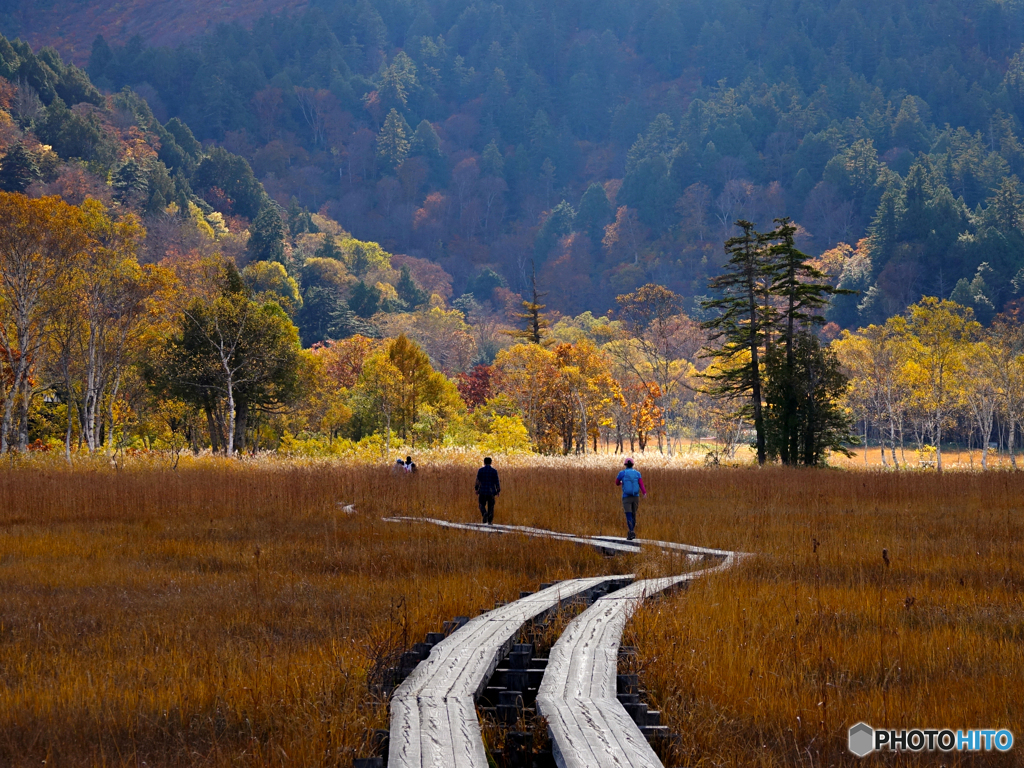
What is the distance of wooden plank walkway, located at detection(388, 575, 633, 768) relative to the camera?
176 inches

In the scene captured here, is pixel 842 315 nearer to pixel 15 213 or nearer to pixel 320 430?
pixel 320 430

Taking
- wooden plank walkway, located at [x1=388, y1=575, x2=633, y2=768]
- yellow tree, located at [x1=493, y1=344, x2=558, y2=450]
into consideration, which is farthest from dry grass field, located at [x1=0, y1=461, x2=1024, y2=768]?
yellow tree, located at [x1=493, y1=344, x2=558, y2=450]

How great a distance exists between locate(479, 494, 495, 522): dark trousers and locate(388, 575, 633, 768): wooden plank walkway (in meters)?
7.96

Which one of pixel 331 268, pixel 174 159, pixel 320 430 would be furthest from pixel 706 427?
pixel 174 159

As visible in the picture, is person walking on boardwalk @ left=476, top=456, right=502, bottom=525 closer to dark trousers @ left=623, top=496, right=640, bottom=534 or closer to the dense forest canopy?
dark trousers @ left=623, top=496, right=640, bottom=534

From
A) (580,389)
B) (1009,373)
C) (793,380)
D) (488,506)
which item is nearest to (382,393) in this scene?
(580,389)

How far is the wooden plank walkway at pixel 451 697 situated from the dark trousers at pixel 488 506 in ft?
26.1

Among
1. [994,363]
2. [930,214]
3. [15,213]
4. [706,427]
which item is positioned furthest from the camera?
[930,214]

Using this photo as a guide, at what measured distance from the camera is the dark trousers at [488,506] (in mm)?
15820

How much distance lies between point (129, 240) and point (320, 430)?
2047 centimetres

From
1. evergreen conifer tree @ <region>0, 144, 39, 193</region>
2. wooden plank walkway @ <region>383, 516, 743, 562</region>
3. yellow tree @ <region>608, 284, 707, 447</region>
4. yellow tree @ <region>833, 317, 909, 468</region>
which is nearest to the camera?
wooden plank walkway @ <region>383, 516, 743, 562</region>

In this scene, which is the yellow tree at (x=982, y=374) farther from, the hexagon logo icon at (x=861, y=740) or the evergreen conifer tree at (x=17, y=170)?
the evergreen conifer tree at (x=17, y=170)

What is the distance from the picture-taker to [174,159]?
159 metres

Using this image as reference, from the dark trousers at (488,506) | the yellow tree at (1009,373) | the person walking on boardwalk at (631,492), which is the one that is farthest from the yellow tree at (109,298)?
the yellow tree at (1009,373)
